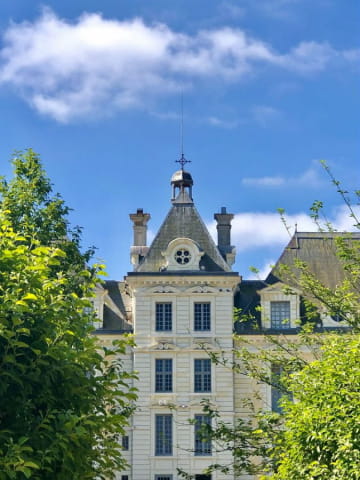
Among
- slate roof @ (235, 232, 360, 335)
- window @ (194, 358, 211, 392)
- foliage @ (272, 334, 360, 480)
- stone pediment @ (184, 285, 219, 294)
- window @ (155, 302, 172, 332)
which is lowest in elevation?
foliage @ (272, 334, 360, 480)

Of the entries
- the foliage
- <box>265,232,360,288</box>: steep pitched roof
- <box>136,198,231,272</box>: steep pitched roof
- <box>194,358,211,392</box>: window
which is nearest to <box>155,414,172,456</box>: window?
<box>194,358,211,392</box>: window

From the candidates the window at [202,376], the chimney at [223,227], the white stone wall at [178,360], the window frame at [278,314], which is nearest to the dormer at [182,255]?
the white stone wall at [178,360]

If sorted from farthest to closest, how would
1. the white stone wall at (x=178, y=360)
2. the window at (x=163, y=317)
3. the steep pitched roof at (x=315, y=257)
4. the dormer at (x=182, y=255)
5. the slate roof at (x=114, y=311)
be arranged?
the steep pitched roof at (x=315, y=257) < the slate roof at (x=114, y=311) < the dormer at (x=182, y=255) < the window at (x=163, y=317) < the white stone wall at (x=178, y=360)

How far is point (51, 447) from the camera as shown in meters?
16.2

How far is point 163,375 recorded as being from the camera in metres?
49.6

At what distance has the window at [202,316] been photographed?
50000mm

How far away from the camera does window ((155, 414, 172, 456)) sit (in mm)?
48781

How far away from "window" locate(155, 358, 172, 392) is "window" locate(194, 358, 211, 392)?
4.51ft

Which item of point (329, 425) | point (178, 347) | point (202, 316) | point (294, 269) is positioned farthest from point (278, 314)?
point (329, 425)

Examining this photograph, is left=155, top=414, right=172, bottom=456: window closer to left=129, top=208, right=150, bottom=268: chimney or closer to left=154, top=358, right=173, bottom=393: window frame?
left=154, top=358, right=173, bottom=393: window frame

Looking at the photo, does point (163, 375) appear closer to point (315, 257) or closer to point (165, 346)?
point (165, 346)

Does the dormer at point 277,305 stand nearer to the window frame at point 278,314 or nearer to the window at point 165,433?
the window frame at point 278,314

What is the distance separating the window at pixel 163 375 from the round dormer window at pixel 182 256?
527 centimetres

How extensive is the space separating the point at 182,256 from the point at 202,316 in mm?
3410
